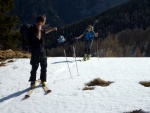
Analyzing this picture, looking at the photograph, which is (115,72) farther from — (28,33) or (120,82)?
(28,33)

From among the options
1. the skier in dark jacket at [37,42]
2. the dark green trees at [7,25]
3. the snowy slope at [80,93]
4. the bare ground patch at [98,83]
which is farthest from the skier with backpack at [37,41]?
the dark green trees at [7,25]

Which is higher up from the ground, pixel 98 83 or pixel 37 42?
pixel 37 42

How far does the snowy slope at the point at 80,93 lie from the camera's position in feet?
32.1

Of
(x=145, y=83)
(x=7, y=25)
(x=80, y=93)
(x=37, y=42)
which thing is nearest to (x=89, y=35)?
(x=145, y=83)

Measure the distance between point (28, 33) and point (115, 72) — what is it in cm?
506

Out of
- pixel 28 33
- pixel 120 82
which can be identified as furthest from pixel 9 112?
pixel 120 82

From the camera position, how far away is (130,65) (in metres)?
16.9

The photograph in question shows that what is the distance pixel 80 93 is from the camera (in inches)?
444

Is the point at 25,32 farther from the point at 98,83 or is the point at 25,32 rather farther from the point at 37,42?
the point at 98,83

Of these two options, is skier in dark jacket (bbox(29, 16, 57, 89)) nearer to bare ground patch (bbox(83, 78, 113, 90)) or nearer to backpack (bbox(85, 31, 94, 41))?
bare ground patch (bbox(83, 78, 113, 90))

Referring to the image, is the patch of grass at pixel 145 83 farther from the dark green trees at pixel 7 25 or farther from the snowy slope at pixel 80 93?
the dark green trees at pixel 7 25

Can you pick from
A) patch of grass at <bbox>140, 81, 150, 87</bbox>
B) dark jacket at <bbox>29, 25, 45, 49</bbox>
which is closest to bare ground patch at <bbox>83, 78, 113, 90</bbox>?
patch of grass at <bbox>140, 81, 150, 87</bbox>

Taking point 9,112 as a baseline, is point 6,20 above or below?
above

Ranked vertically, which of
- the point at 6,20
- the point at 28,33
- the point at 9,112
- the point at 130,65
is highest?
the point at 6,20
